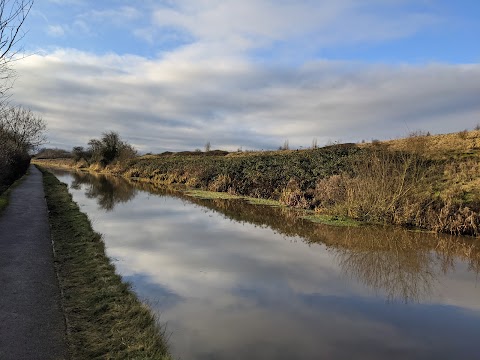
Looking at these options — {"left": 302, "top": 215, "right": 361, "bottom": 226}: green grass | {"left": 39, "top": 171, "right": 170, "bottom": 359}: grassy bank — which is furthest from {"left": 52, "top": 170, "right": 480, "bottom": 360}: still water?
{"left": 302, "top": 215, "right": 361, "bottom": 226}: green grass

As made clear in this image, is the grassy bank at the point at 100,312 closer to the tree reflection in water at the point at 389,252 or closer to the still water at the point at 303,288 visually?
the still water at the point at 303,288

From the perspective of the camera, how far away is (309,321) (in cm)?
679

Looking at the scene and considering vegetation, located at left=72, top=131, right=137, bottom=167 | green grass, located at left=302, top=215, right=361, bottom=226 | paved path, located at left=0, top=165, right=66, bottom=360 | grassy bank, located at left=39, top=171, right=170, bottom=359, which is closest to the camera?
paved path, located at left=0, top=165, right=66, bottom=360

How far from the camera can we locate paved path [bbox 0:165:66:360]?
512 centimetres

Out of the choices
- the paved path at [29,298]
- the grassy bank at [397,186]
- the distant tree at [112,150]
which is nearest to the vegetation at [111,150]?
the distant tree at [112,150]

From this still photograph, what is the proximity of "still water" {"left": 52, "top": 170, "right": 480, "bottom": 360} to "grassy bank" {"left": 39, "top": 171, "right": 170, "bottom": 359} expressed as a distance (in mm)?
428

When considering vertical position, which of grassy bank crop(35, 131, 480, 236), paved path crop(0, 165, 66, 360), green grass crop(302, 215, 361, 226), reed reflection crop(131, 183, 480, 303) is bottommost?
paved path crop(0, 165, 66, 360)

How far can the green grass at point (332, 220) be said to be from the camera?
1634 centimetres

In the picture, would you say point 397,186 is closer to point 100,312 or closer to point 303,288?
point 303,288

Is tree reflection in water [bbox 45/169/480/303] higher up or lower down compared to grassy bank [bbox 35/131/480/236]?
lower down

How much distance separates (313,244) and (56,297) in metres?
8.43

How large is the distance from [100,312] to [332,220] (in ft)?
40.7

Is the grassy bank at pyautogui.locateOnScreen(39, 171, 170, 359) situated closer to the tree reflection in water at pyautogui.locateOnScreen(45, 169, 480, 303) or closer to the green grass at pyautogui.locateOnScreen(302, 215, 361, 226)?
the tree reflection in water at pyautogui.locateOnScreen(45, 169, 480, 303)

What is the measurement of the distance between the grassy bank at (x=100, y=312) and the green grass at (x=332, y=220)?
32.2ft
